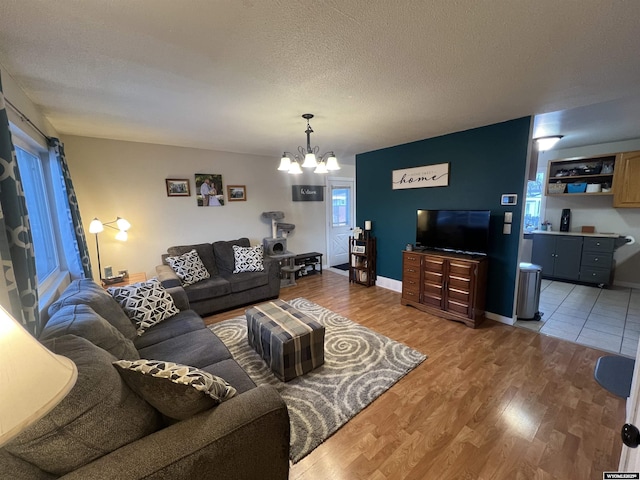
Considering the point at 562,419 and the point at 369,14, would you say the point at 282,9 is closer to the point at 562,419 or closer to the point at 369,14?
the point at 369,14

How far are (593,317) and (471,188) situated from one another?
2164 mm

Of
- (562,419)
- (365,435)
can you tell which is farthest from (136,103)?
(562,419)

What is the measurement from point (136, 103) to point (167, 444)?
2.53 meters

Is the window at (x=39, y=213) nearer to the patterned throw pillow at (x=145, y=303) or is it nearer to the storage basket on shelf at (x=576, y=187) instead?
the patterned throw pillow at (x=145, y=303)

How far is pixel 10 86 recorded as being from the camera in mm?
1730

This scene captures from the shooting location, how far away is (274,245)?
4.70 meters

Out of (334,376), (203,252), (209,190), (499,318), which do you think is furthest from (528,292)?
(209,190)

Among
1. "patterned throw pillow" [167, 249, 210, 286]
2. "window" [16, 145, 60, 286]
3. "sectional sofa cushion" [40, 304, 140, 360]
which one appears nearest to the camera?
"sectional sofa cushion" [40, 304, 140, 360]

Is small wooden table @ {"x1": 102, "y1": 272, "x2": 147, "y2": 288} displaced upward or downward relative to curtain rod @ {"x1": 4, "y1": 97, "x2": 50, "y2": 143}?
downward

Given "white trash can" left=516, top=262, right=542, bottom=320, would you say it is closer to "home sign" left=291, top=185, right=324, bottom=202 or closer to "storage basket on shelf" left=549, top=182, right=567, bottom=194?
"storage basket on shelf" left=549, top=182, right=567, bottom=194

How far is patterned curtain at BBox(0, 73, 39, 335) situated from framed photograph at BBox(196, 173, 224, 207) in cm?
284

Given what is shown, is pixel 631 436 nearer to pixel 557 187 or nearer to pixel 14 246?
pixel 14 246

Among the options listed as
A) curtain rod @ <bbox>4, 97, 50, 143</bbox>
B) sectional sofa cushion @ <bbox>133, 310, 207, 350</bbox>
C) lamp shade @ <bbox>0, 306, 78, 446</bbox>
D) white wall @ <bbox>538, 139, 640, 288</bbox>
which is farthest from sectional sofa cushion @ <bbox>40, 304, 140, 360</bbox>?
white wall @ <bbox>538, 139, 640, 288</bbox>

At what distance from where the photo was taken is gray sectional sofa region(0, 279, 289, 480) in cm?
80
